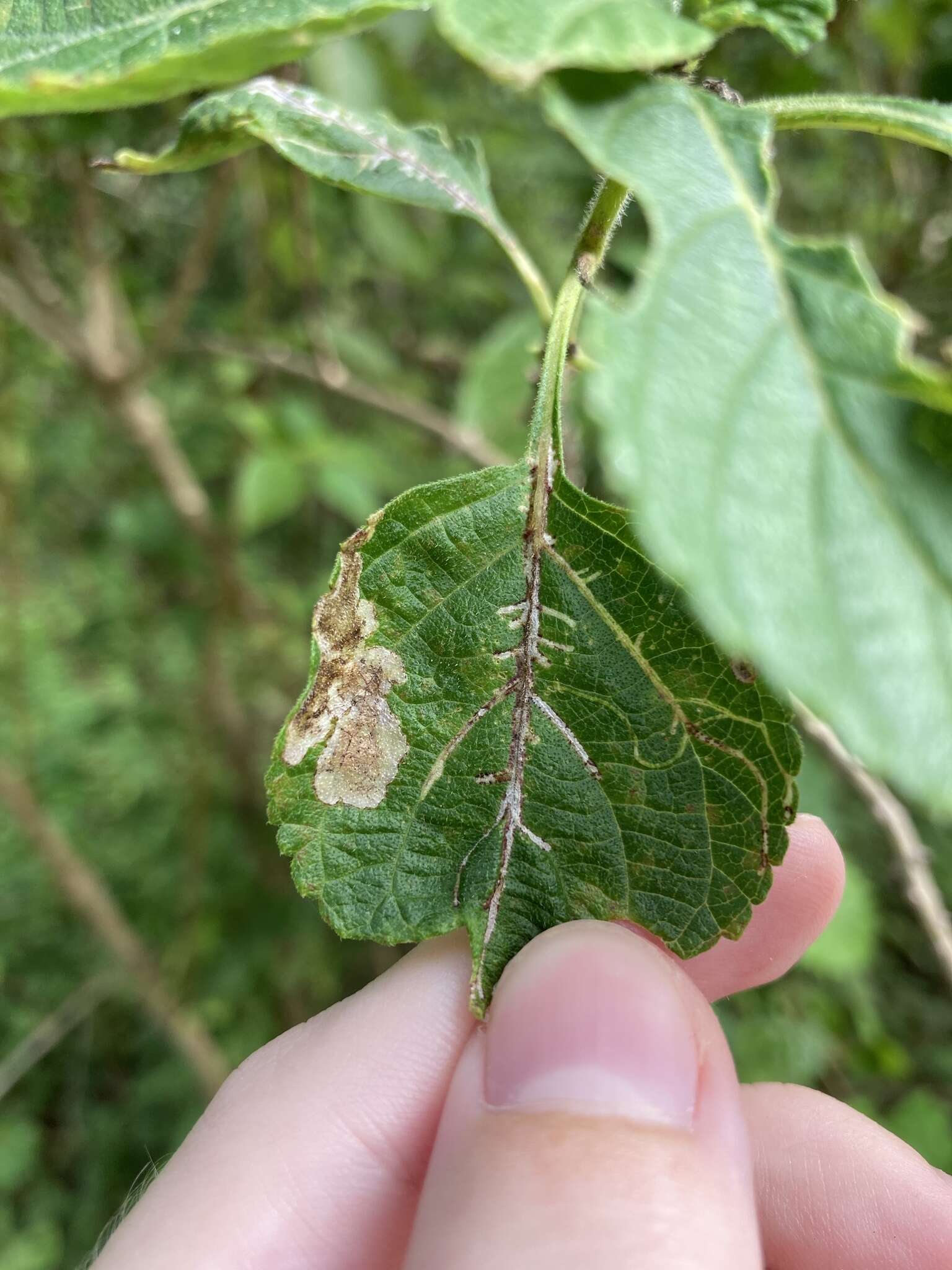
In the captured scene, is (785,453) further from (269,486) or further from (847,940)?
(269,486)

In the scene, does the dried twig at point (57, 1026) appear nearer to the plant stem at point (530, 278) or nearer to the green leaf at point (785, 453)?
the plant stem at point (530, 278)

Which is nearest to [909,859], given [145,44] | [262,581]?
[145,44]

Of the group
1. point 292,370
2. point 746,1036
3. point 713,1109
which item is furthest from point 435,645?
point 746,1036

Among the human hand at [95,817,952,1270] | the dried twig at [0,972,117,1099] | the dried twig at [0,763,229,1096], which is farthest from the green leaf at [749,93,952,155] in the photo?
the dried twig at [0,972,117,1099]

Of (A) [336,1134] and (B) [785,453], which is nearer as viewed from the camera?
(B) [785,453]

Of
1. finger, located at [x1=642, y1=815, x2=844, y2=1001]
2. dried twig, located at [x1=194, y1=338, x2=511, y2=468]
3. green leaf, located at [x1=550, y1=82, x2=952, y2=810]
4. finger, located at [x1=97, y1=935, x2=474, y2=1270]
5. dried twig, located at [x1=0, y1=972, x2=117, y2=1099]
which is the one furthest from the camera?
dried twig, located at [x1=0, y1=972, x2=117, y2=1099]

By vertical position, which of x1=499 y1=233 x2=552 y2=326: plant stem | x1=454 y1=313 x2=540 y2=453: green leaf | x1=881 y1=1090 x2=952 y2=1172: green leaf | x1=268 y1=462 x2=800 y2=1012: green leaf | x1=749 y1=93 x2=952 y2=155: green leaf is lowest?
x1=881 y1=1090 x2=952 y2=1172: green leaf

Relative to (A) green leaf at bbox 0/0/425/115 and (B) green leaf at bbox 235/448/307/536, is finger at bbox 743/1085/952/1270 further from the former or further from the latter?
(B) green leaf at bbox 235/448/307/536

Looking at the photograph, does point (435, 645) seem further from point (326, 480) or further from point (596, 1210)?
point (326, 480)
